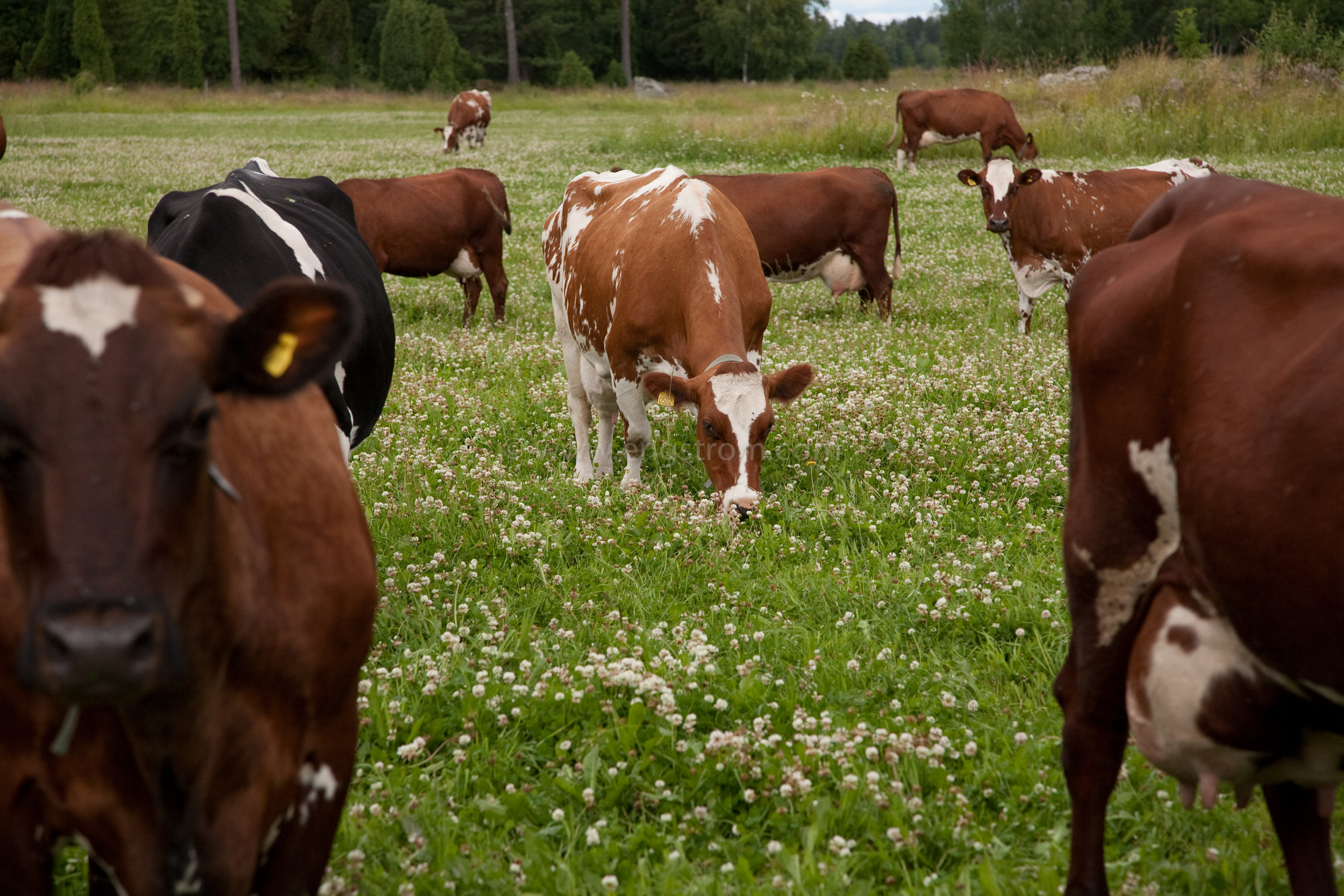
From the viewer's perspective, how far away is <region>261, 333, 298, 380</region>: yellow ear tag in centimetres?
242

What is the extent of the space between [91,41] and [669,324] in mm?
71690

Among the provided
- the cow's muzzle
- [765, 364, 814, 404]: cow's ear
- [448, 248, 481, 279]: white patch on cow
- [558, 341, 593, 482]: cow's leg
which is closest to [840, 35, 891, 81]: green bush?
[448, 248, 481, 279]: white patch on cow

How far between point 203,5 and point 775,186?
267 feet

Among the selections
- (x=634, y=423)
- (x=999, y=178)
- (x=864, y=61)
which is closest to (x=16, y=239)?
(x=634, y=423)

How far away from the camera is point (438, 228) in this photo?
44.4 feet

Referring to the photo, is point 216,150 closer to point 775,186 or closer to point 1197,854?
point 775,186

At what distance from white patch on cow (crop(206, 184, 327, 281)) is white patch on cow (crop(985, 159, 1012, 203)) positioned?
923cm

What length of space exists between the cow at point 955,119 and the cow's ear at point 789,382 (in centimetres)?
2160

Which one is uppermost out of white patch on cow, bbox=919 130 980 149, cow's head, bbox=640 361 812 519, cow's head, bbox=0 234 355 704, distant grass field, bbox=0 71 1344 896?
white patch on cow, bbox=919 130 980 149

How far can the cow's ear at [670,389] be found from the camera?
6.96 meters

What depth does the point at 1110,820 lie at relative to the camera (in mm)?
3805

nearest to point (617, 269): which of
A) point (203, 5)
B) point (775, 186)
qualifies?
point (775, 186)

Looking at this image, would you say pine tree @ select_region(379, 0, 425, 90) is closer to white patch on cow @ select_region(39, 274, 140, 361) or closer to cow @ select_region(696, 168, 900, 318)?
cow @ select_region(696, 168, 900, 318)

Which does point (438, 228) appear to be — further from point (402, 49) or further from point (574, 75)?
point (402, 49)
